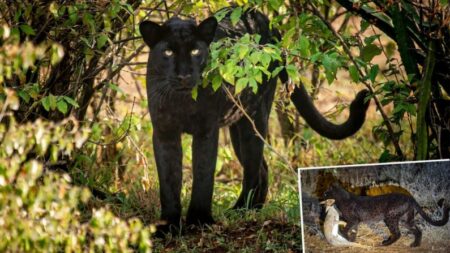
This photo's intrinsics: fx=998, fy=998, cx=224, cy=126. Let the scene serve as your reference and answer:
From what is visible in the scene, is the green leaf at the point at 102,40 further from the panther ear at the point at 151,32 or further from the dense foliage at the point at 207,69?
the panther ear at the point at 151,32

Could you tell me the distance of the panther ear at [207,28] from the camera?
5.11m

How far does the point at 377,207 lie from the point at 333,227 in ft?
0.73

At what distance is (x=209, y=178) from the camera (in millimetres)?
5457

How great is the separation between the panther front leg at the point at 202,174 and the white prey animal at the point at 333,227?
1.01 meters

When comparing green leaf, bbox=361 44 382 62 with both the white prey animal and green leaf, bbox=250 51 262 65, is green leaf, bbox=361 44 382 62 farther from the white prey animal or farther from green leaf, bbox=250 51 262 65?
the white prey animal

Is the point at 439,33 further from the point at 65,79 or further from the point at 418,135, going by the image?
the point at 65,79

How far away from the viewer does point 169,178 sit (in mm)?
5406

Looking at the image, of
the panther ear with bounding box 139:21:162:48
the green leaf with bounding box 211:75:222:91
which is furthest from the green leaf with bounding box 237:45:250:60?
the panther ear with bounding box 139:21:162:48

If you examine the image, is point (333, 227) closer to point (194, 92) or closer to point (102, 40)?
point (194, 92)

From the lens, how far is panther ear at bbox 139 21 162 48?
5.11 meters

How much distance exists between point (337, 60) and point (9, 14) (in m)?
1.78

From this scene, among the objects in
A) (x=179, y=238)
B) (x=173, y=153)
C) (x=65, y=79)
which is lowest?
(x=179, y=238)

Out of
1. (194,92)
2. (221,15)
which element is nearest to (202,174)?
(194,92)

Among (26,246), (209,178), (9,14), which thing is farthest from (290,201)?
(26,246)
